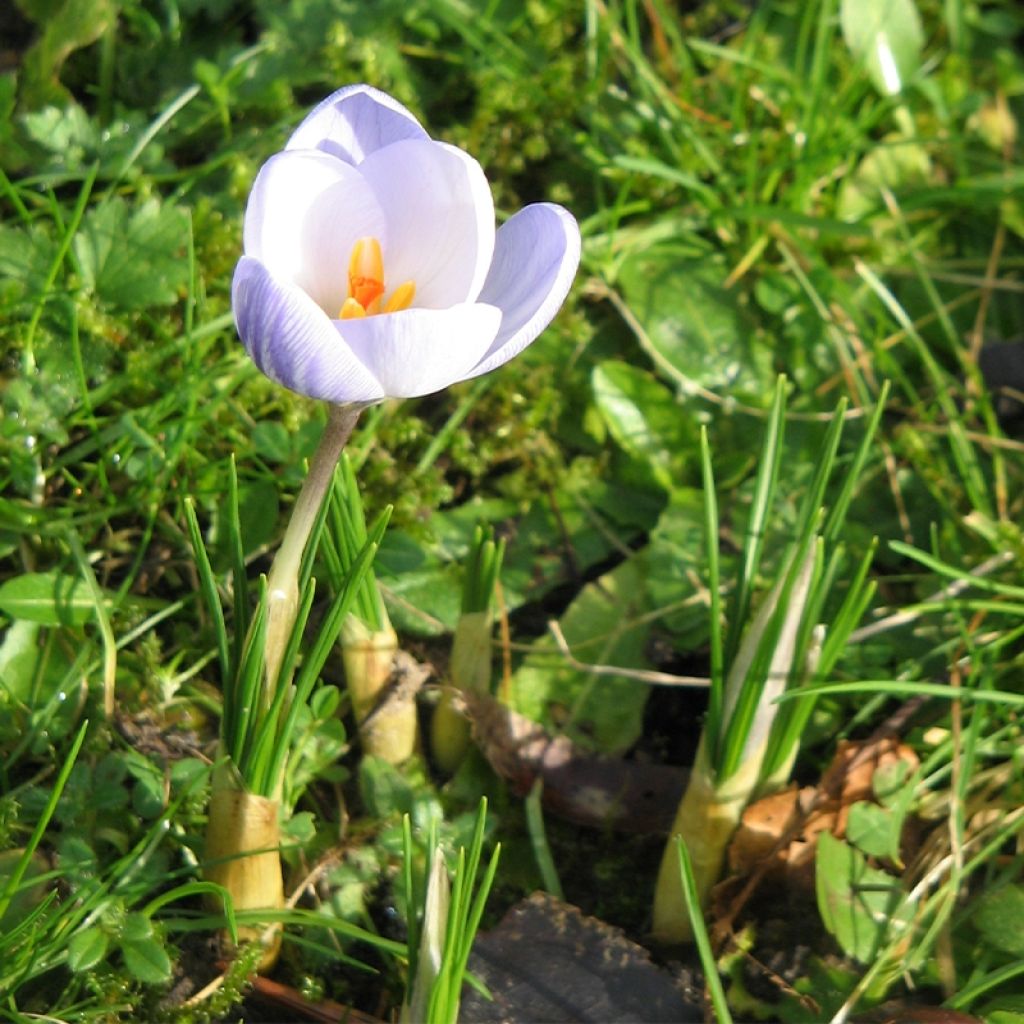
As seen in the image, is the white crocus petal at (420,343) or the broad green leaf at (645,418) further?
the broad green leaf at (645,418)

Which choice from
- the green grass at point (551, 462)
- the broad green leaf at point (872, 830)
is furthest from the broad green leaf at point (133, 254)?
the broad green leaf at point (872, 830)

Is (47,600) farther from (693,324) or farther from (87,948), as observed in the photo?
(693,324)

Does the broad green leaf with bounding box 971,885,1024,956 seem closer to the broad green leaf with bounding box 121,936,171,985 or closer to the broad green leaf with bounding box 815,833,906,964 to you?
the broad green leaf with bounding box 815,833,906,964

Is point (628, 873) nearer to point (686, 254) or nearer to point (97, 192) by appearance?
point (686, 254)

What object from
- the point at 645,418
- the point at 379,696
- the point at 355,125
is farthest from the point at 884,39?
the point at 379,696

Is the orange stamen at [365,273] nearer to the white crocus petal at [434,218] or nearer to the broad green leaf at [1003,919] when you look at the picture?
the white crocus petal at [434,218]

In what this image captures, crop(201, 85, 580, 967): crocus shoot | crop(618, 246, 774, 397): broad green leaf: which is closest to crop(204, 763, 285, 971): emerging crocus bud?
crop(201, 85, 580, 967): crocus shoot

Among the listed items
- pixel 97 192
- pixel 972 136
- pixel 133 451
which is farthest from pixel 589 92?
pixel 133 451
